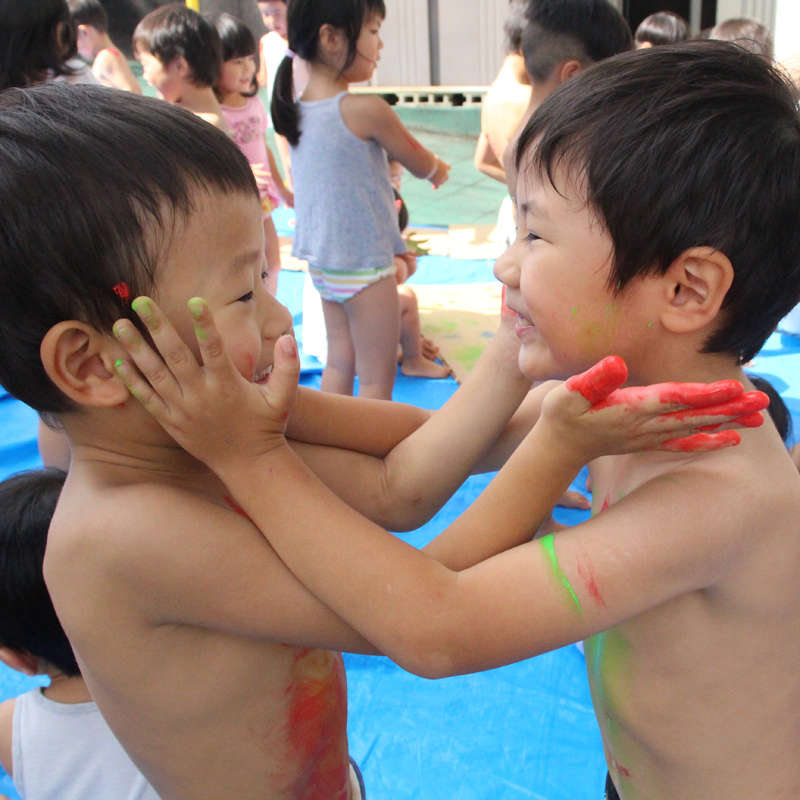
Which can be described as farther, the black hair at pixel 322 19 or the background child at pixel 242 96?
the background child at pixel 242 96

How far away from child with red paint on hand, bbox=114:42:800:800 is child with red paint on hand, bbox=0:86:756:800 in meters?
0.02

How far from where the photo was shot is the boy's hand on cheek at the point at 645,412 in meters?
0.71

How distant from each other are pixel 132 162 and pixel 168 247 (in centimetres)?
9

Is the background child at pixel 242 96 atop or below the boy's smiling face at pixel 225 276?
below

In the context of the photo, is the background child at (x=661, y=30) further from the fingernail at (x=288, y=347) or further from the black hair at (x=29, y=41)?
the fingernail at (x=288, y=347)

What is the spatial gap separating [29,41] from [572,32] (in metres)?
1.66

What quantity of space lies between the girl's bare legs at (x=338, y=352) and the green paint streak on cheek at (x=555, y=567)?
7.46ft

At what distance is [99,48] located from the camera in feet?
16.2

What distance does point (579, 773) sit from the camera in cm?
169

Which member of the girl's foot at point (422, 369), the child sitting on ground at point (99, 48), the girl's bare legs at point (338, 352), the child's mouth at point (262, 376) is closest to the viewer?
the child's mouth at point (262, 376)

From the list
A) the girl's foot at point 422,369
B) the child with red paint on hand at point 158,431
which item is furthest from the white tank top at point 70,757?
the girl's foot at point 422,369

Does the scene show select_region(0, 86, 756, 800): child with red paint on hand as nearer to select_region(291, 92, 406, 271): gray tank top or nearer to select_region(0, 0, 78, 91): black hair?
select_region(0, 0, 78, 91): black hair

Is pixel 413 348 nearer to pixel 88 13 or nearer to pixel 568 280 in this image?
pixel 568 280

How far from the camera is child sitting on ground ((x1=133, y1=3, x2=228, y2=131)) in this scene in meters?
3.42
